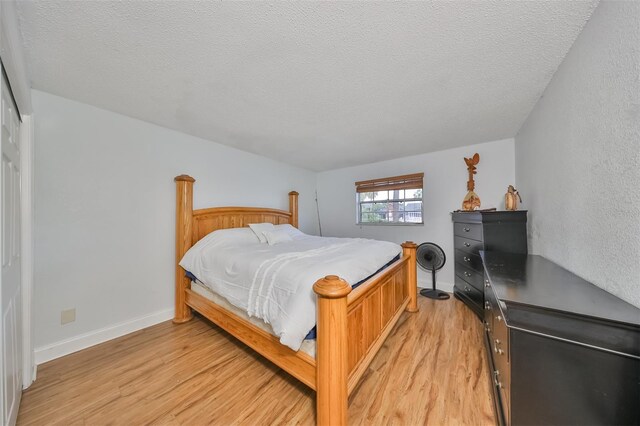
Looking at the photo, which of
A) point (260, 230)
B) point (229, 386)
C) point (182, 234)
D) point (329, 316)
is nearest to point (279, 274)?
point (329, 316)

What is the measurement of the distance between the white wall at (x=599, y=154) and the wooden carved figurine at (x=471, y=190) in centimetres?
119

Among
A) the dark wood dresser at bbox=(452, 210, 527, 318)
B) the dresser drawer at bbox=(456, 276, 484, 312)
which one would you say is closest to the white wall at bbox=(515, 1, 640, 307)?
the dark wood dresser at bbox=(452, 210, 527, 318)

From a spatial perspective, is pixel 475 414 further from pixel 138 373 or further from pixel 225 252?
pixel 138 373

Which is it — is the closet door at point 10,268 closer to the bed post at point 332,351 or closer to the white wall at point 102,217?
the white wall at point 102,217

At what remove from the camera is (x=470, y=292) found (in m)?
2.69

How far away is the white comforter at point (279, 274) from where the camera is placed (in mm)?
1319

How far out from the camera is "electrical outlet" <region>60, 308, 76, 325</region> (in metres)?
1.89

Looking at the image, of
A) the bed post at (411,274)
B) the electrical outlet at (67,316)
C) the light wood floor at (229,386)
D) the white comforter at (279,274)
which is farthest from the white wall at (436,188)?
the electrical outlet at (67,316)

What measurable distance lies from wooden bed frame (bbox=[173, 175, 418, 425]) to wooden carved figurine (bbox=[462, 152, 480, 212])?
1.14 m

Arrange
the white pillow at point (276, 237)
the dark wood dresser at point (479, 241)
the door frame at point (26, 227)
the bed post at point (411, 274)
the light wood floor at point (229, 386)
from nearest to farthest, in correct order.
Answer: the light wood floor at point (229, 386)
the door frame at point (26, 227)
the dark wood dresser at point (479, 241)
the bed post at point (411, 274)
the white pillow at point (276, 237)

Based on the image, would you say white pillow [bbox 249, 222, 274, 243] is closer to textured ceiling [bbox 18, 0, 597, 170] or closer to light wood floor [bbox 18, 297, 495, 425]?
light wood floor [bbox 18, 297, 495, 425]

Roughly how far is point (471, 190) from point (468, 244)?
0.86 meters

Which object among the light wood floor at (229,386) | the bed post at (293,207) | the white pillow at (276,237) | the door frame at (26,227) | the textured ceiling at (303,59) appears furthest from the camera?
the bed post at (293,207)

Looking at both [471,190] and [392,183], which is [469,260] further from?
[392,183]
